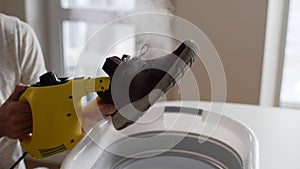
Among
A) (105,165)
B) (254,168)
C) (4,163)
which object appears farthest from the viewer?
(4,163)

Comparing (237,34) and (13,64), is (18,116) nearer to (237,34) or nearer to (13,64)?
(13,64)

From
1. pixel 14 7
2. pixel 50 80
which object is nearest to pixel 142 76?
pixel 50 80

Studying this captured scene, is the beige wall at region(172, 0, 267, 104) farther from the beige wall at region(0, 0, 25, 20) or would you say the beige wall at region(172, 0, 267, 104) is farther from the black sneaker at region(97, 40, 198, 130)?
the black sneaker at region(97, 40, 198, 130)

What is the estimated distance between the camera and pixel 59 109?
671 millimetres

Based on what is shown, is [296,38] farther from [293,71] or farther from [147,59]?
[147,59]

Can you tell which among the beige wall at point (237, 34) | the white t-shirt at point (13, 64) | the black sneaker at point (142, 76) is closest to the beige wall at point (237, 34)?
the beige wall at point (237, 34)

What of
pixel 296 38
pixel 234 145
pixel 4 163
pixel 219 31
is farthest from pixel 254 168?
pixel 296 38

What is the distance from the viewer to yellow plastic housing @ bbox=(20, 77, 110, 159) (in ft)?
2.19

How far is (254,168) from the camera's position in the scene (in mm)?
613

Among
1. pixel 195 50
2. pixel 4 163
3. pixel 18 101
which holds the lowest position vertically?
pixel 4 163

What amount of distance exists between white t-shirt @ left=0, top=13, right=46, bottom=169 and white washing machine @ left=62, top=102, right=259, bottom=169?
0.48m

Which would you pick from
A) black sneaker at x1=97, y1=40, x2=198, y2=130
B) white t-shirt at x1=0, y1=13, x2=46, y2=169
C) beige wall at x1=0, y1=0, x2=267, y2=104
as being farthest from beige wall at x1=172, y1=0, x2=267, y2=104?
black sneaker at x1=97, y1=40, x2=198, y2=130

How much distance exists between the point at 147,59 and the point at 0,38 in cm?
65

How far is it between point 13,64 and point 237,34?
0.90 meters
